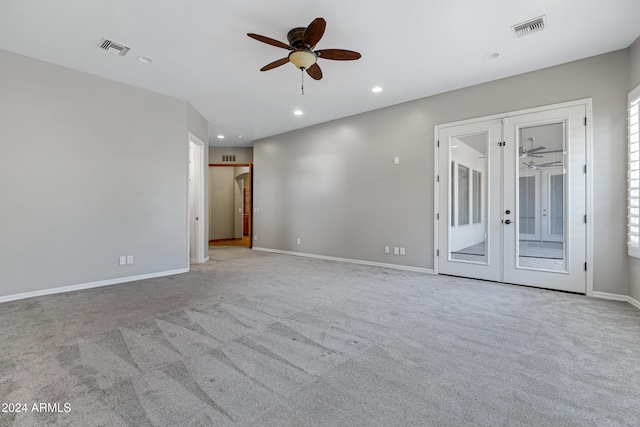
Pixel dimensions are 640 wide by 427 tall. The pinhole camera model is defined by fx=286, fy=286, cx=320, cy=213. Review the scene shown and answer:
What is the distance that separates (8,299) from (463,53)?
6390mm

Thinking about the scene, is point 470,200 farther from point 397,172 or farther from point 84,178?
point 84,178

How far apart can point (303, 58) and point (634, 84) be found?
3.86m

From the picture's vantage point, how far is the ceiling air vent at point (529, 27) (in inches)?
118

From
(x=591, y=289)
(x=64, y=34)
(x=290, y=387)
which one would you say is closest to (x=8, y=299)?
(x=64, y=34)

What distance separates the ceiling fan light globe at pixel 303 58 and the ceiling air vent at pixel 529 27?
86.3 inches

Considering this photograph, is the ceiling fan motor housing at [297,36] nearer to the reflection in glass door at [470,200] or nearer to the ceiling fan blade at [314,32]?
the ceiling fan blade at [314,32]

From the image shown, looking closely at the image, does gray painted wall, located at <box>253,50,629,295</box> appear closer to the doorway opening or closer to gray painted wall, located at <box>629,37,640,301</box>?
gray painted wall, located at <box>629,37,640,301</box>

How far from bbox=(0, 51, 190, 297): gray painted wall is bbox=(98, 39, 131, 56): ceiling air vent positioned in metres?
1.01

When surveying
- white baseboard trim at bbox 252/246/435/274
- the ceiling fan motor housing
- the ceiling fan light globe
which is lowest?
white baseboard trim at bbox 252/246/435/274

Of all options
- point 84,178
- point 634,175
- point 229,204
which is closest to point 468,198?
point 634,175

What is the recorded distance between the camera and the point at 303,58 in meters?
3.11

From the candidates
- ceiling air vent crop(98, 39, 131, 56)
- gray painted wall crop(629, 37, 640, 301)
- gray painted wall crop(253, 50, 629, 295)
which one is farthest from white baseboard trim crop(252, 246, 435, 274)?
ceiling air vent crop(98, 39, 131, 56)

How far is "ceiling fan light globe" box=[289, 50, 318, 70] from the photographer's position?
3.07 meters

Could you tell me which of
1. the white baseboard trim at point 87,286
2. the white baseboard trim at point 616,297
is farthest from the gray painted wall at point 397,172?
the white baseboard trim at point 87,286
